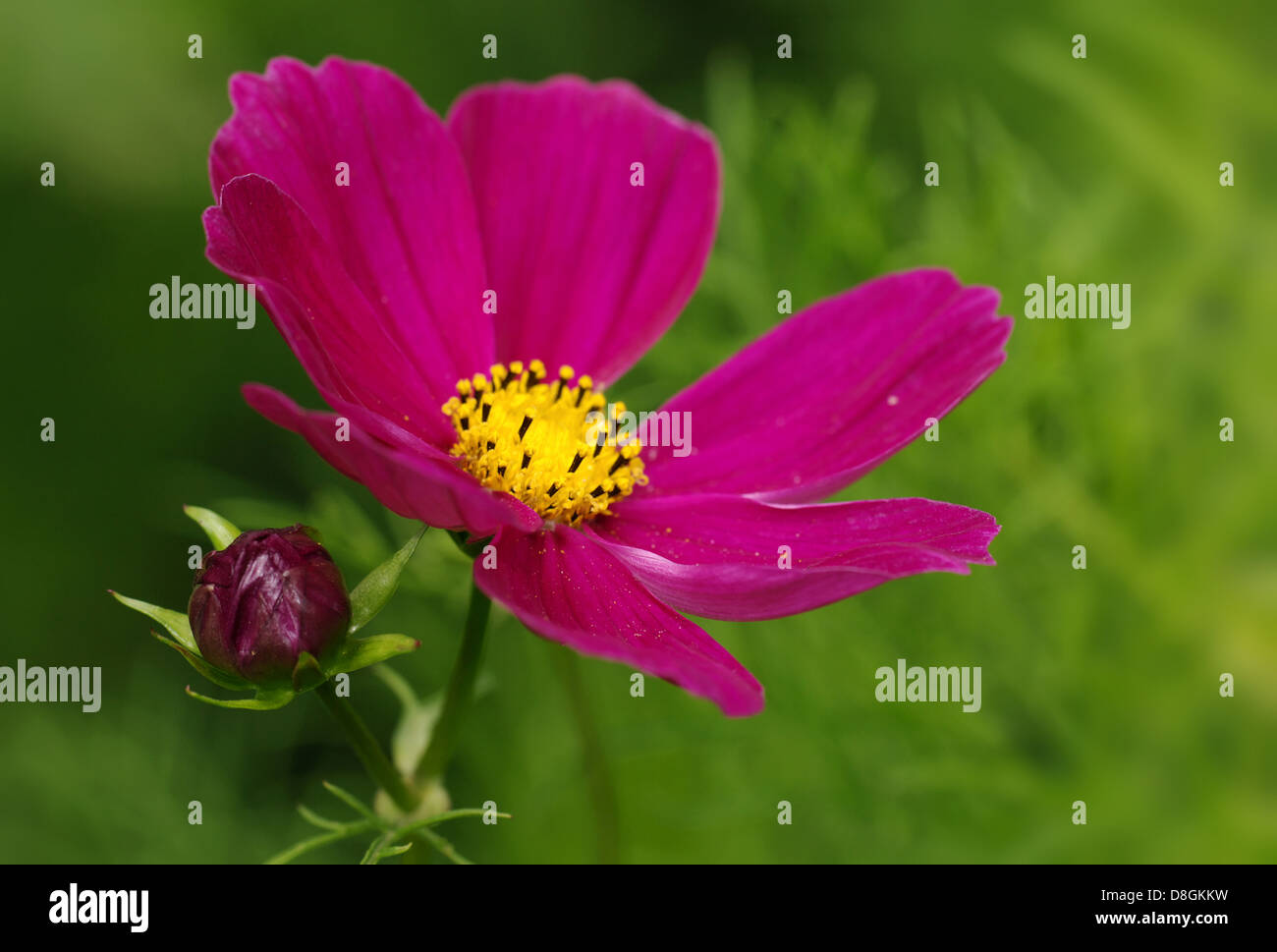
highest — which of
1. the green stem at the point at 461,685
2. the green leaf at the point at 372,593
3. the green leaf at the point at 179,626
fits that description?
the green leaf at the point at 372,593

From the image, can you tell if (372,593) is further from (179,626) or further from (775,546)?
(775,546)

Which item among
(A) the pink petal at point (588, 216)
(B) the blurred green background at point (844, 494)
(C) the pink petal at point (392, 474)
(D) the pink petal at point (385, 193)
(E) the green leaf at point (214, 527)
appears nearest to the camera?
(C) the pink petal at point (392, 474)

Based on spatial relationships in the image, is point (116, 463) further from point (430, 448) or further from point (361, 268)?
point (430, 448)

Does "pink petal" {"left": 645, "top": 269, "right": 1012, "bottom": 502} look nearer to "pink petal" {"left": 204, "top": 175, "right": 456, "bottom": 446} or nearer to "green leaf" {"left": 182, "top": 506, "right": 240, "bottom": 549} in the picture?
"pink petal" {"left": 204, "top": 175, "right": 456, "bottom": 446}

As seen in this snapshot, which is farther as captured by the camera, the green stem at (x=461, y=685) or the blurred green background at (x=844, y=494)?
the blurred green background at (x=844, y=494)

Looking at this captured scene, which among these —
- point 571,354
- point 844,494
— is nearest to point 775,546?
point 571,354

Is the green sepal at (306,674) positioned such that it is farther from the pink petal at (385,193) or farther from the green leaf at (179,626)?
→ the pink petal at (385,193)

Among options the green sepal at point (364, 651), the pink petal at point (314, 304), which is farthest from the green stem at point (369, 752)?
the pink petal at point (314, 304)
